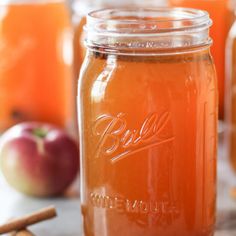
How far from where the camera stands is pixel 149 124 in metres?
0.99

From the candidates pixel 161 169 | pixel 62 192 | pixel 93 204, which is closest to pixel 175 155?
pixel 161 169

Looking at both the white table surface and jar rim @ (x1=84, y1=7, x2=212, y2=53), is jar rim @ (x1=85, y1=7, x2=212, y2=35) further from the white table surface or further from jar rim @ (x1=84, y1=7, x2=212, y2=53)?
the white table surface

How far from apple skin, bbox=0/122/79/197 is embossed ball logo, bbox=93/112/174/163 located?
0.33 m

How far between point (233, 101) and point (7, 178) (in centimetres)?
46

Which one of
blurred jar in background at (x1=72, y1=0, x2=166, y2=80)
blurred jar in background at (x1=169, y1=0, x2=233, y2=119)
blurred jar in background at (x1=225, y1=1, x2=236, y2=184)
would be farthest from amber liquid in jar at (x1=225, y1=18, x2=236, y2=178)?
blurred jar in background at (x1=72, y1=0, x2=166, y2=80)

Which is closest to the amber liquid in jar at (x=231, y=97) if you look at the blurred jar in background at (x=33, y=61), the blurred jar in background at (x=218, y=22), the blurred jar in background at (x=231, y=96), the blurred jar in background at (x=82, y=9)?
the blurred jar in background at (x=231, y=96)

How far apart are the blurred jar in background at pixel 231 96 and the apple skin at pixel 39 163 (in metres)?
0.31

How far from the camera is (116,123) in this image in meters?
1.00

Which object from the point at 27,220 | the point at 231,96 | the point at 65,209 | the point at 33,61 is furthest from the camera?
the point at 33,61

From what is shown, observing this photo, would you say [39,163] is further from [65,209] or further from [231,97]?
[231,97]

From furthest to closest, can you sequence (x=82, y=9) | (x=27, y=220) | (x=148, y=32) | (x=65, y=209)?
(x=82, y=9), (x=65, y=209), (x=27, y=220), (x=148, y=32)

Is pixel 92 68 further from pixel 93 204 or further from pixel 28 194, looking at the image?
pixel 28 194

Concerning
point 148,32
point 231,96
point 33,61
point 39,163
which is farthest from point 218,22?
point 148,32

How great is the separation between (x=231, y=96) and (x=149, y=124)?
0.44m
